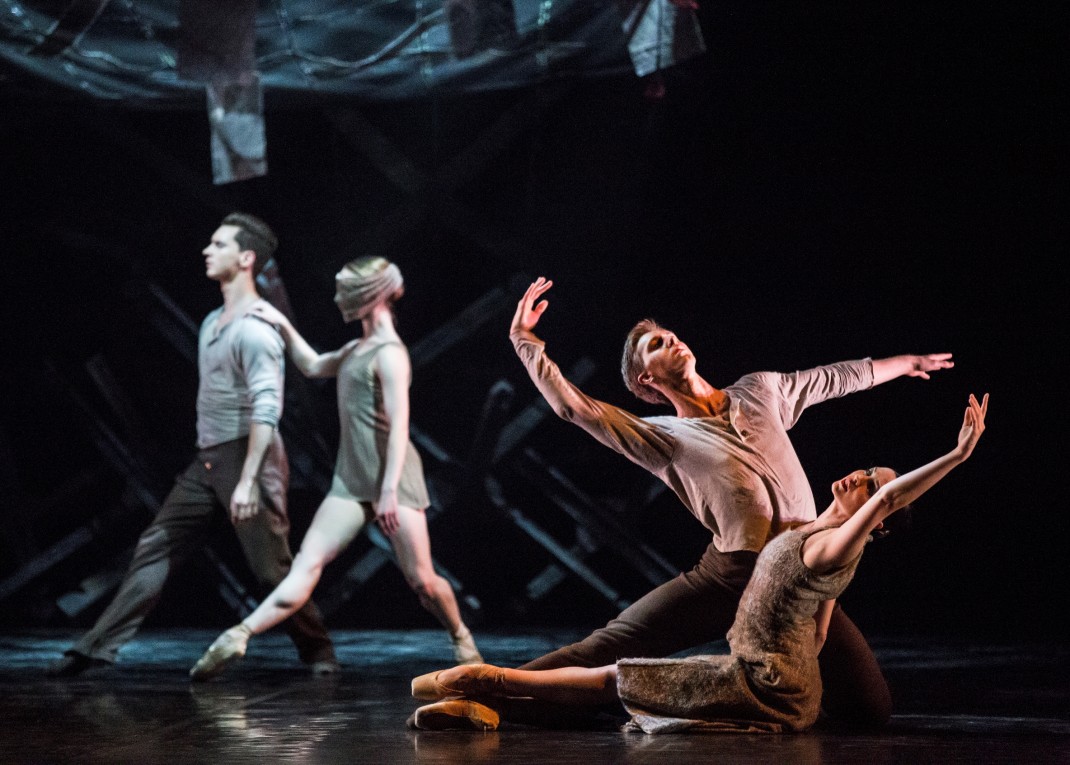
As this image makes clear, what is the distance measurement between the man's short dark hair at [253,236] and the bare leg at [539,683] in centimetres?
282

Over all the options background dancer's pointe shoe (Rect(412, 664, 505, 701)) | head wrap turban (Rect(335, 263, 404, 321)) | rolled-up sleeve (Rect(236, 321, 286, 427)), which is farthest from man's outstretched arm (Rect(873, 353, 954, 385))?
rolled-up sleeve (Rect(236, 321, 286, 427))

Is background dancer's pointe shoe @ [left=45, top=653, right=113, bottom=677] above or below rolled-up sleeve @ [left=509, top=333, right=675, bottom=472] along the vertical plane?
below

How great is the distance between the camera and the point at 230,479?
5.71 m

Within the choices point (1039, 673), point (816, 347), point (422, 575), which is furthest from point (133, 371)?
point (1039, 673)

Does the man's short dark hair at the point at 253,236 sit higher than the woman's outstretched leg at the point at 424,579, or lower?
higher

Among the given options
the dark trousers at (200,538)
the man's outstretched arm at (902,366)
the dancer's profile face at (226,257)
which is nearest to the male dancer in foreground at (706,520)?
the man's outstretched arm at (902,366)

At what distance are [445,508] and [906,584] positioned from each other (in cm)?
267

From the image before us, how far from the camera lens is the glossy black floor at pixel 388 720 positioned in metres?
3.30

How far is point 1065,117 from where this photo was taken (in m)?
6.91

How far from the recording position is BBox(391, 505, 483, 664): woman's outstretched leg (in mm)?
5664

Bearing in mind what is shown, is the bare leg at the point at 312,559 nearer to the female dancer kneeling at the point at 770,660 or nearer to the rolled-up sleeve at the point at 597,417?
the female dancer kneeling at the point at 770,660

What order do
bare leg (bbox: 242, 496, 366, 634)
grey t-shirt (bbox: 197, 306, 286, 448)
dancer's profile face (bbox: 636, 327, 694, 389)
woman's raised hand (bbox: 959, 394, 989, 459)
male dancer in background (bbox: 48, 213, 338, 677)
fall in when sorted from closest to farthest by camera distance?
1. woman's raised hand (bbox: 959, 394, 989, 459)
2. dancer's profile face (bbox: 636, 327, 694, 389)
3. bare leg (bbox: 242, 496, 366, 634)
4. male dancer in background (bbox: 48, 213, 338, 677)
5. grey t-shirt (bbox: 197, 306, 286, 448)

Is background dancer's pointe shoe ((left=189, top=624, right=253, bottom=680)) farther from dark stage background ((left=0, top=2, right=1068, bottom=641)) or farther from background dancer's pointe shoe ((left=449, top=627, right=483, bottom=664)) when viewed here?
dark stage background ((left=0, top=2, right=1068, bottom=641))

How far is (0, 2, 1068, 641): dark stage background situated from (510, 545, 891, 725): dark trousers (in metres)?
3.42
